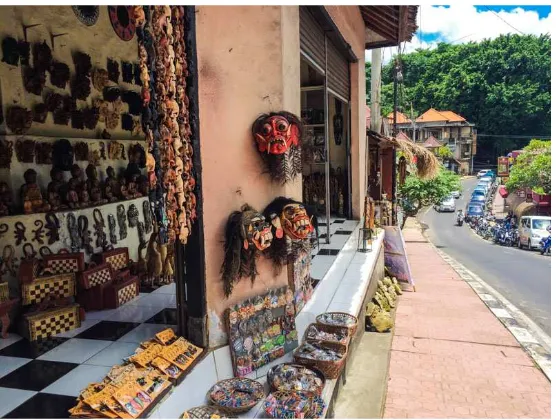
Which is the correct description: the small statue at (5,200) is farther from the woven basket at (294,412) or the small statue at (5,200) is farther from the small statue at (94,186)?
the woven basket at (294,412)

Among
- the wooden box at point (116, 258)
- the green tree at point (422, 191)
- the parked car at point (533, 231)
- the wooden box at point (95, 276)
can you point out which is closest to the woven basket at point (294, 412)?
the wooden box at point (95, 276)

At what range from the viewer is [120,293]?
4406 mm

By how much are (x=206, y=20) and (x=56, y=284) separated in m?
2.74

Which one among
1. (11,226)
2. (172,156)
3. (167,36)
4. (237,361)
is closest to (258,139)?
(172,156)

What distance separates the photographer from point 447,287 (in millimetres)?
10062

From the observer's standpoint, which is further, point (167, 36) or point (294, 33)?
point (294, 33)

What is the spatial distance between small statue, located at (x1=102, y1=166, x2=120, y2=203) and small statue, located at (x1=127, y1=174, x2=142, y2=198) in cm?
19

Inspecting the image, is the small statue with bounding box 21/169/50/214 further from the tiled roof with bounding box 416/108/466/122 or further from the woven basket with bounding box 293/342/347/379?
the tiled roof with bounding box 416/108/466/122

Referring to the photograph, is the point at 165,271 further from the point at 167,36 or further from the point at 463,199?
the point at 463,199

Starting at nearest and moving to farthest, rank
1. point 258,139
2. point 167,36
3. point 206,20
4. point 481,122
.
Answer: point 167,36 < point 206,20 < point 258,139 < point 481,122

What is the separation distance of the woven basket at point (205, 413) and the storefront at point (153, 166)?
146mm

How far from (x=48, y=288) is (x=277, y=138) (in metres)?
2.53

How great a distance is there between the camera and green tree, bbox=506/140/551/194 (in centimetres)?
2300

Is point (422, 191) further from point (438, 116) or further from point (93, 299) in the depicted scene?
point (438, 116)
